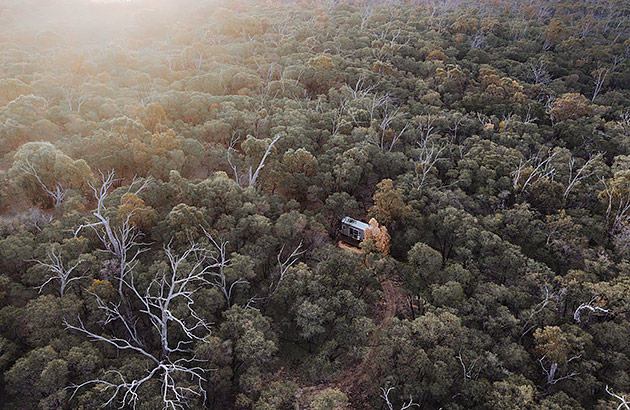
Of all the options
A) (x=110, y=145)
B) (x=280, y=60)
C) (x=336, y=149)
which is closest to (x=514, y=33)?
(x=280, y=60)

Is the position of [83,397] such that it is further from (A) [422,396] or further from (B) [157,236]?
(A) [422,396]

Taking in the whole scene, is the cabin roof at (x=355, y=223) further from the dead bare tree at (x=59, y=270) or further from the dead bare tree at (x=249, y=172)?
the dead bare tree at (x=59, y=270)

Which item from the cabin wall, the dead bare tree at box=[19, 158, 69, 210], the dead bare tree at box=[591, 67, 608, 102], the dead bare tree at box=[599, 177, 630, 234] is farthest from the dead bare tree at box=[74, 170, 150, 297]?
the dead bare tree at box=[591, 67, 608, 102]


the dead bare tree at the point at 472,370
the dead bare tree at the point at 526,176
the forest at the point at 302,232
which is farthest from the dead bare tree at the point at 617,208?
the dead bare tree at the point at 472,370

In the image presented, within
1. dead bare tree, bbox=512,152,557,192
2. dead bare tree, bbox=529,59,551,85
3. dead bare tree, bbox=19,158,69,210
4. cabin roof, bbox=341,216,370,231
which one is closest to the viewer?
dead bare tree, bbox=19,158,69,210

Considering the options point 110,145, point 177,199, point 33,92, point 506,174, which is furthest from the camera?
point 33,92

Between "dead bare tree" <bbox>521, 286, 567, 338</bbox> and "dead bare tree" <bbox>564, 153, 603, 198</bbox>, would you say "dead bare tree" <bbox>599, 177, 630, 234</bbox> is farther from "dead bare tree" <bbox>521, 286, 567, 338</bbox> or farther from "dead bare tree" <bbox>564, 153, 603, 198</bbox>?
"dead bare tree" <bbox>521, 286, 567, 338</bbox>

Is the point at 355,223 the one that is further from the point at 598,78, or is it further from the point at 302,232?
the point at 598,78
